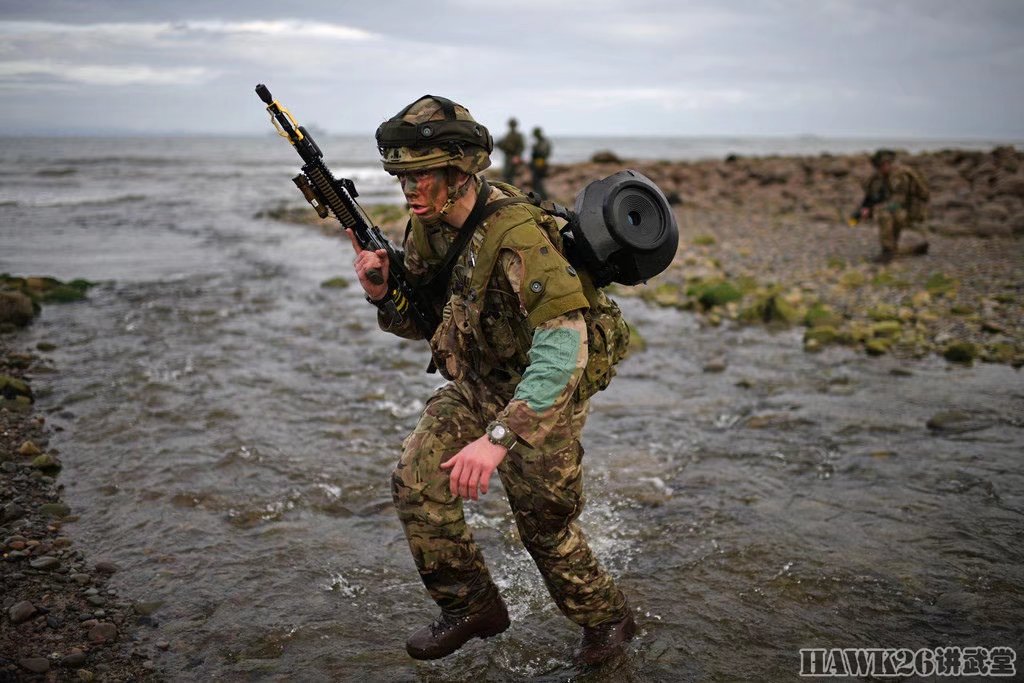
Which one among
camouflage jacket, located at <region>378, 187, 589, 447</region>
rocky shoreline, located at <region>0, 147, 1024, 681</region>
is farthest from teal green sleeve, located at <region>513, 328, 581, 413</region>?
rocky shoreline, located at <region>0, 147, 1024, 681</region>

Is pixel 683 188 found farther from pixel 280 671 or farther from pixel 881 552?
pixel 280 671

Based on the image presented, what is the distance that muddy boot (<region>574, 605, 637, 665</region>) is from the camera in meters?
3.87

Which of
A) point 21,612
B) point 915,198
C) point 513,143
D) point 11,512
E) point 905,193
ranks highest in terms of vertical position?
point 513,143

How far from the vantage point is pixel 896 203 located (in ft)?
51.1

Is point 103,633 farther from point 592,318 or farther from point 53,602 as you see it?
point 592,318

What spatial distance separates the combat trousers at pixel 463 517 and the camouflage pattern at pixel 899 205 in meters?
14.5

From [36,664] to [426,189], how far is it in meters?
3.01

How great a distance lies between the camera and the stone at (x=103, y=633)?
12.9 feet

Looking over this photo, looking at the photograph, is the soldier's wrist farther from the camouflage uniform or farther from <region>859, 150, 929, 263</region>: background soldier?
<region>859, 150, 929, 263</region>: background soldier

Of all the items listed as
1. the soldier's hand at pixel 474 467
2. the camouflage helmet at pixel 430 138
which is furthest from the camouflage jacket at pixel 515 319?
the camouflage helmet at pixel 430 138

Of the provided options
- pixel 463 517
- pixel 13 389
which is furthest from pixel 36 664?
pixel 13 389

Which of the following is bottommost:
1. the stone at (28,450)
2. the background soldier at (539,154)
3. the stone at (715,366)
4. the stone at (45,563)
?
the stone at (45,563)

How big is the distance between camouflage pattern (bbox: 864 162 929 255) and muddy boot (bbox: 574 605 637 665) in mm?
14460

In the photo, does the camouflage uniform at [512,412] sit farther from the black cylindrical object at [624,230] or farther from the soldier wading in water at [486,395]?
the black cylindrical object at [624,230]
